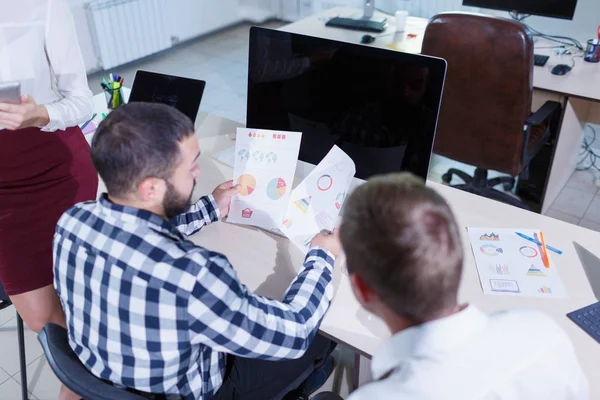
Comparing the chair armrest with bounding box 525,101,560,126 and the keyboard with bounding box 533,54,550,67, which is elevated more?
the keyboard with bounding box 533,54,550,67

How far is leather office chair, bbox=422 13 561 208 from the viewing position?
2018mm

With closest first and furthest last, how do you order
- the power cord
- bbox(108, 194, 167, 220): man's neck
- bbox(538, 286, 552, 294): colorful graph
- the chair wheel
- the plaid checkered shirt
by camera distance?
the plaid checkered shirt
bbox(108, 194, 167, 220): man's neck
bbox(538, 286, 552, 294): colorful graph
the chair wheel
the power cord

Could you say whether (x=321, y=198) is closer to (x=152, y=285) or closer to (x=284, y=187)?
(x=284, y=187)

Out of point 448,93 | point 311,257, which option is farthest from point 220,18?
point 311,257

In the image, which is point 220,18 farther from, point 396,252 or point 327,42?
point 396,252

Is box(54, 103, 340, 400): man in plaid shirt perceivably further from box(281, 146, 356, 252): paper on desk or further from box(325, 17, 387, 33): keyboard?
box(325, 17, 387, 33): keyboard

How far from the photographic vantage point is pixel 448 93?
225 centimetres

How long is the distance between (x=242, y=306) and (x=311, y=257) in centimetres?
29

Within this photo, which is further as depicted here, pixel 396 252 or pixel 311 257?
pixel 311 257

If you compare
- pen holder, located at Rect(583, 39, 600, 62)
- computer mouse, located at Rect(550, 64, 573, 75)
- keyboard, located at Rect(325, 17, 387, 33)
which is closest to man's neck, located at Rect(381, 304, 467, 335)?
computer mouse, located at Rect(550, 64, 573, 75)

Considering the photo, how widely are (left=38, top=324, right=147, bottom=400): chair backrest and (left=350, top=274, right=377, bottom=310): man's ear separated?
1.50ft

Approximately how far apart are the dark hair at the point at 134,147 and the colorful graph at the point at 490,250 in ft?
2.61

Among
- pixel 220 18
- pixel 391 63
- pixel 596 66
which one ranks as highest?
pixel 391 63

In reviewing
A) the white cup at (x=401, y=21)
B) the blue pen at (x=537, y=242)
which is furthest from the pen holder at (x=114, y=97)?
the white cup at (x=401, y=21)
